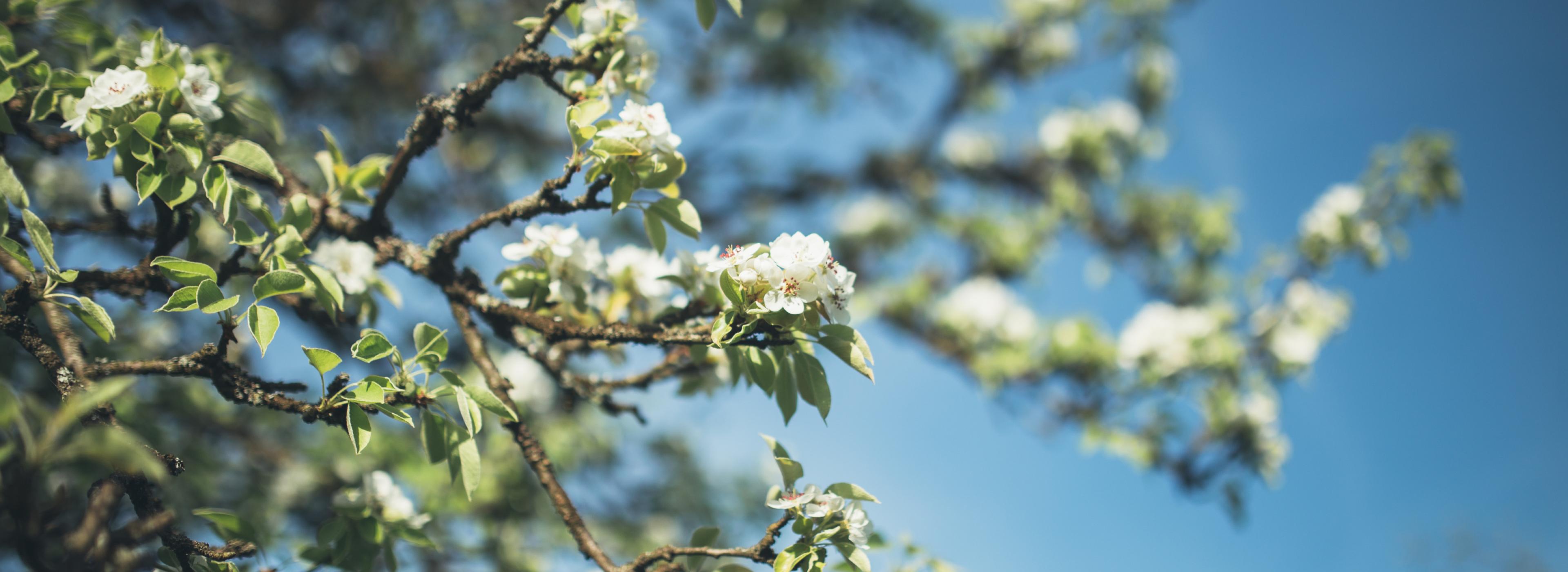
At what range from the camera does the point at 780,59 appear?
5906mm

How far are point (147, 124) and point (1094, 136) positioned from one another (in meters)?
5.79

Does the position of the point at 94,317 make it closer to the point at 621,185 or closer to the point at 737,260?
the point at 621,185

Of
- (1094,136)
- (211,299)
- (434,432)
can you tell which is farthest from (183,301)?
(1094,136)

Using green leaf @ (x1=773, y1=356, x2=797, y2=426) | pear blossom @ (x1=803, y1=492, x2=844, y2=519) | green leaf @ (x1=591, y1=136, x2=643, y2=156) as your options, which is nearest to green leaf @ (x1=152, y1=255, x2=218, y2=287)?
green leaf @ (x1=591, y1=136, x2=643, y2=156)

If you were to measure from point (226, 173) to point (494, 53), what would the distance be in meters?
3.97

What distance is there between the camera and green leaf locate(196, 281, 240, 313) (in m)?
1.11

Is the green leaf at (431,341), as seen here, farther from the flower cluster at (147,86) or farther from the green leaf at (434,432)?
the flower cluster at (147,86)

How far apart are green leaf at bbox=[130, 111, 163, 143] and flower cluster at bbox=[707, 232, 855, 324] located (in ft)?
2.94

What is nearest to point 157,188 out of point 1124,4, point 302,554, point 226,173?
point 226,173

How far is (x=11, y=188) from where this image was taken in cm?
122

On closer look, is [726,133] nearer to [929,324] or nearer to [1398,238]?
[929,324]

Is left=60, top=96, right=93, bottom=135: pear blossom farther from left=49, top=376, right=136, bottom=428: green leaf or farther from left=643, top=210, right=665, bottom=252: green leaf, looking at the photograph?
left=643, top=210, right=665, bottom=252: green leaf

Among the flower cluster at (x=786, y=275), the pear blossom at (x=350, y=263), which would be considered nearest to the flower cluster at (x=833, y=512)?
the flower cluster at (x=786, y=275)

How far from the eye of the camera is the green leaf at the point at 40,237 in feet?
3.72
